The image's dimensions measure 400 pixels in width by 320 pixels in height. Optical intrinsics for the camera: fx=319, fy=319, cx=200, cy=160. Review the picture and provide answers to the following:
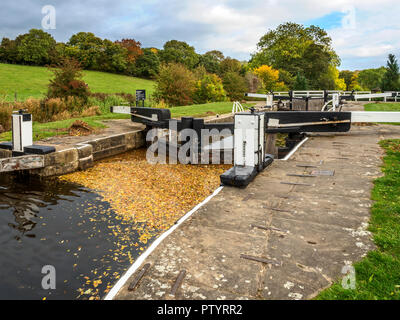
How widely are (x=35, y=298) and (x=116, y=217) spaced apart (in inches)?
79.7

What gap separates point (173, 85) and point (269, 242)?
1934cm

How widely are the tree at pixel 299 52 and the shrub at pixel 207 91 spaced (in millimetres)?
23742

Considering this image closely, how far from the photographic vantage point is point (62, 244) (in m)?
4.02

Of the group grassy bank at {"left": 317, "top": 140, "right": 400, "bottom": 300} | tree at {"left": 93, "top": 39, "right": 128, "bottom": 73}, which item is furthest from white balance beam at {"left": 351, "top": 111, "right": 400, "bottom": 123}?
tree at {"left": 93, "top": 39, "right": 128, "bottom": 73}

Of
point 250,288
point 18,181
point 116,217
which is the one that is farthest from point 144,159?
point 250,288

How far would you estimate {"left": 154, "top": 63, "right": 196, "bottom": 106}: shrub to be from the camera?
21.2m

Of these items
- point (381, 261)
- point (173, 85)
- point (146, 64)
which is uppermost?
point (146, 64)

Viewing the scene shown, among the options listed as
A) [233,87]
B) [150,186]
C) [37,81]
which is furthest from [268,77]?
[150,186]

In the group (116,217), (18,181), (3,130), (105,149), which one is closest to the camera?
(116,217)

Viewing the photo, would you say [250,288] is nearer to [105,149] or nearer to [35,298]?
[35,298]

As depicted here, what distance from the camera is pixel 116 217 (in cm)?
494

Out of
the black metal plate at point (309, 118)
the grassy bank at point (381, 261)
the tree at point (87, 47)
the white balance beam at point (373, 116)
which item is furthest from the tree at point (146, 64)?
the grassy bank at point (381, 261)

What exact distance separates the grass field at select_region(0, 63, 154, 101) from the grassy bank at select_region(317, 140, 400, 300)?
84.3ft

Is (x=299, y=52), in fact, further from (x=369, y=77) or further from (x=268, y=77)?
(x=369, y=77)
